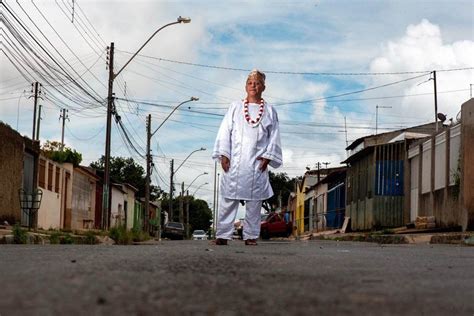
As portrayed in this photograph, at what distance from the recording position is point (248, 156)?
8.96 meters

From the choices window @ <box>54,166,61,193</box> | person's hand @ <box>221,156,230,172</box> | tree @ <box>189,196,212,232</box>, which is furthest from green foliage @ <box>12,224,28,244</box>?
tree @ <box>189,196,212,232</box>

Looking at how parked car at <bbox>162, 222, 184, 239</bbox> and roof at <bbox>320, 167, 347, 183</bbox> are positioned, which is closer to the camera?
roof at <bbox>320, 167, 347, 183</bbox>

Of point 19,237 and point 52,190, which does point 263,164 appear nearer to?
point 19,237

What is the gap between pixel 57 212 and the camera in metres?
30.0

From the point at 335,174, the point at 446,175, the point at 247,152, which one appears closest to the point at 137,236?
the point at 446,175

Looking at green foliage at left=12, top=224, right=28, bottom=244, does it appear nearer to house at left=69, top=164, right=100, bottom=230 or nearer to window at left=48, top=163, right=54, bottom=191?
window at left=48, top=163, right=54, bottom=191

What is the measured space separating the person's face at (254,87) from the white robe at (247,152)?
0.15 m

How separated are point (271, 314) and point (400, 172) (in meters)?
24.4

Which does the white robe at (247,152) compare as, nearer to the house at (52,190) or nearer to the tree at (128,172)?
the house at (52,190)

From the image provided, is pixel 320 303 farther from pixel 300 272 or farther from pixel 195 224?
pixel 195 224

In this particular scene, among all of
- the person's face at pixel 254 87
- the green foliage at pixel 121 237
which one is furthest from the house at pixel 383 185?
the person's face at pixel 254 87

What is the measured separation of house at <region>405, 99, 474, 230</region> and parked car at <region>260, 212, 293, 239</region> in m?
12.8

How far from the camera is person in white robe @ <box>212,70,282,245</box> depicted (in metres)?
8.95

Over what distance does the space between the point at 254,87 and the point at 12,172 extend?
13430mm
